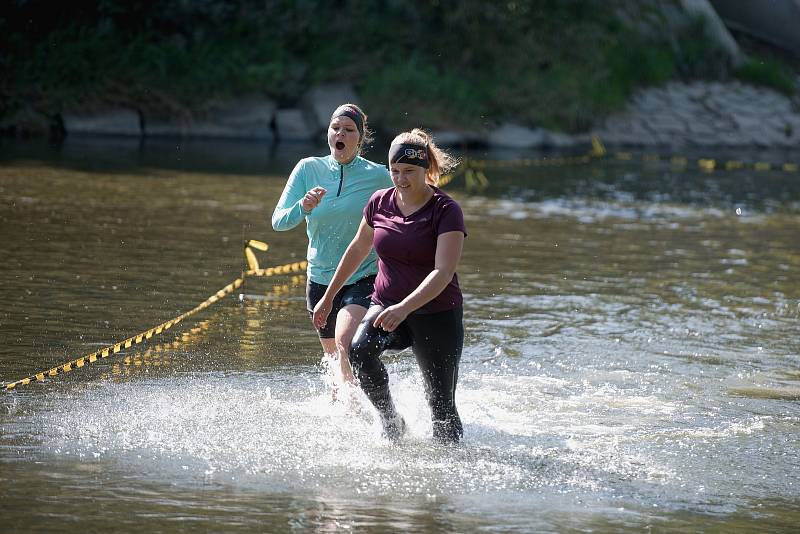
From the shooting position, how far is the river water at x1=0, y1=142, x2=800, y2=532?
5844 mm

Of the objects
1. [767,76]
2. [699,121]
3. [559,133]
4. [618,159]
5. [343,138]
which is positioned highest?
[767,76]

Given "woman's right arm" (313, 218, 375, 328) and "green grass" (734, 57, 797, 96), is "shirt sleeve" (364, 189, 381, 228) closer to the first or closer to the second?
"woman's right arm" (313, 218, 375, 328)

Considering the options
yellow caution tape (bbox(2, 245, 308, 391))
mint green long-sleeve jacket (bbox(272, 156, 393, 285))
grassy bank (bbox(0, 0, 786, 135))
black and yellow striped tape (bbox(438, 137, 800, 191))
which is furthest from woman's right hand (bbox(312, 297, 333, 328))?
grassy bank (bbox(0, 0, 786, 135))

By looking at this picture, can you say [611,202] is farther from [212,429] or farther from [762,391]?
[212,429]

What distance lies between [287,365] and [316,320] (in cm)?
176

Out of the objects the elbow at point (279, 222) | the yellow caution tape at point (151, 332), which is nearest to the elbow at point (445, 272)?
the elbow at point (279, 222)

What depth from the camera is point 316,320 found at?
6.99 m

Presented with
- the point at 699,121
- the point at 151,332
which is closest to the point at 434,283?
the point at 151,332

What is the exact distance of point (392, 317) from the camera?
6.22m

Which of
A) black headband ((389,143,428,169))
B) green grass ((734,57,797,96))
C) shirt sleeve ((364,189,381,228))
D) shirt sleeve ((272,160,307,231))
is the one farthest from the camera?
green grass ((734,57,797,96))

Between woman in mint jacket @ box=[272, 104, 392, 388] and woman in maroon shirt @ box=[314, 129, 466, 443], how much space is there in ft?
1.25

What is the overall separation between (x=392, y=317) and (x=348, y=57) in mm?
27238

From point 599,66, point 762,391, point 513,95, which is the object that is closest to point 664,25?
point 599,66

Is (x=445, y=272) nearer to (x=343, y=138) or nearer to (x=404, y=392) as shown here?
(x=343, y=138)
